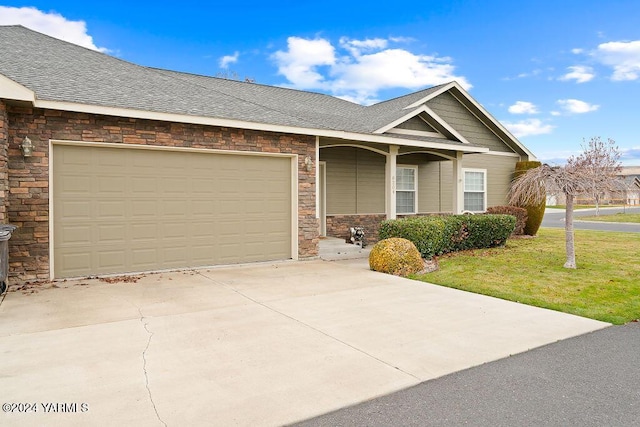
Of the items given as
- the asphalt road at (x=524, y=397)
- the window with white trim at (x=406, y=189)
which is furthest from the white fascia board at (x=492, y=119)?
the asphalt road at (x=524, y=397)

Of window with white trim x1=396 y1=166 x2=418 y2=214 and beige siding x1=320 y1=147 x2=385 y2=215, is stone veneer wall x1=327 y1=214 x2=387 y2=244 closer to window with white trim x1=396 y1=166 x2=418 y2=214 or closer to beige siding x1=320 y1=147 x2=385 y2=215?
beige siding x1=320 y1=147 x2=385 y2=215

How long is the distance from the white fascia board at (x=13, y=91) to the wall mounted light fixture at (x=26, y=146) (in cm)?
78

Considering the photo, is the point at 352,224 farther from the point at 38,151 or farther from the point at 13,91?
the point at 13,91

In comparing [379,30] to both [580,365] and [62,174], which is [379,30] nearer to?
[62,174]

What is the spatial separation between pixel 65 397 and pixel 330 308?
11.6 feet

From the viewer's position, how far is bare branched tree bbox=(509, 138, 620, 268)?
8844mm

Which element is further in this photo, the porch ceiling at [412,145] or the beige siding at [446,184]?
the beige siding at [446,184]

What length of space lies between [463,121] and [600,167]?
7581 millimetres

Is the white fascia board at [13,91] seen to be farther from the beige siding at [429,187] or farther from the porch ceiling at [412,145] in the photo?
the beige siding at [429,187]

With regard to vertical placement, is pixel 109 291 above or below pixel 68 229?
below

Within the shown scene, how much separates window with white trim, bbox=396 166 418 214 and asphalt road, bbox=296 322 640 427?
10567 mm

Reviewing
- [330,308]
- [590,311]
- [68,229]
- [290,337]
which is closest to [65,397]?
[290,337]

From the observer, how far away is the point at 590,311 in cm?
614

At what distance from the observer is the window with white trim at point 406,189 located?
14820 millimetres
